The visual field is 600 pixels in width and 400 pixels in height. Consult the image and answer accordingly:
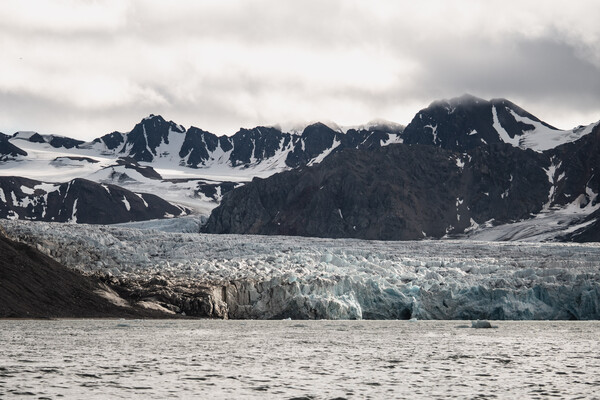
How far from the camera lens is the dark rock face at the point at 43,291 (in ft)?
197

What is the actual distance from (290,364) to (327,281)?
136ft

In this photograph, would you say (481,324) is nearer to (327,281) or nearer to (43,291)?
(327,281)

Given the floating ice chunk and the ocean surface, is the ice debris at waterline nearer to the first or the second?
the floating ice chunk

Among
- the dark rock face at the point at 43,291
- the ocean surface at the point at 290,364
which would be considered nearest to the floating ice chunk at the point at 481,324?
the ocean surface at the point at 290,364

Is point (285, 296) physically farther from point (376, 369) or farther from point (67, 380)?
point (67, 380)

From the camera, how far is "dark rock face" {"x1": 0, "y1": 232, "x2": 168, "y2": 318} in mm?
60094

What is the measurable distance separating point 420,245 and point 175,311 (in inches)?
2166

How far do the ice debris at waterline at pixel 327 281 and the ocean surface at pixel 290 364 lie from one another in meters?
20.3

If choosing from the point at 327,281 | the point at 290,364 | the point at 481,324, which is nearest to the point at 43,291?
the point at 327,281

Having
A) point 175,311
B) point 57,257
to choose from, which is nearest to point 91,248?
point 57,257

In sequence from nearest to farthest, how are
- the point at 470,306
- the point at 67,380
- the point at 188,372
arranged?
the point at 67,380
the point at 188,372
the point at 470,306

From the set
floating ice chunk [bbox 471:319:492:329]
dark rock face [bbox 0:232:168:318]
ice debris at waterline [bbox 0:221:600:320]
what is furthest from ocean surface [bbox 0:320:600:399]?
ice debris at waterline [bbox 0:221:600:320]

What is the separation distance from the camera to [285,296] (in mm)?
71000

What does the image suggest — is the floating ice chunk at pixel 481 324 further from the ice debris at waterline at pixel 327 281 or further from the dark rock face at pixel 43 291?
the dark rock face at pixel 43 291
